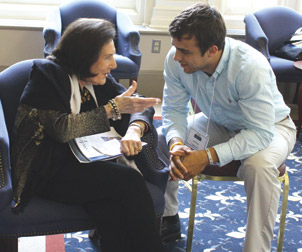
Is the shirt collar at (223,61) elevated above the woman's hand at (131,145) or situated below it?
above

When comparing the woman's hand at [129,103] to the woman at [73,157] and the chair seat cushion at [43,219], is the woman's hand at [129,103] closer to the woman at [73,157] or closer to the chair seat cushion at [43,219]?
the woman at [73,157]

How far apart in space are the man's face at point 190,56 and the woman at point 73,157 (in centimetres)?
31

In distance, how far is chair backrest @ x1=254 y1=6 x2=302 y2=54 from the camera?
457 cm

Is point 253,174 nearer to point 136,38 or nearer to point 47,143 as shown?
point 47,143

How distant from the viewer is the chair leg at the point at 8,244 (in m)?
1.86

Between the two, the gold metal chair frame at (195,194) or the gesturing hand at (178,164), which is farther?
the gold metal chair frame at (195,194)

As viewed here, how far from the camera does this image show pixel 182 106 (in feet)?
7.70

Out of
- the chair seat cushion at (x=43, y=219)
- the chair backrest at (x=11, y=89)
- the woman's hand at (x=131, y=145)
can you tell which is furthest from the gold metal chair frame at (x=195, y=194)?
the chair backrest at (x=11, y=89)

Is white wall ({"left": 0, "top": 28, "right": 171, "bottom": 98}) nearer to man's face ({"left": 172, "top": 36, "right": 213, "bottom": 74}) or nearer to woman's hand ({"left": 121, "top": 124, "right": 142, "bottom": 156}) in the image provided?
man's face ({"left": 172, "top": 36, "right": 213, "bottom": 74})

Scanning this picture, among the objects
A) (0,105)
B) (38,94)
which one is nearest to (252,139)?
(38,94)

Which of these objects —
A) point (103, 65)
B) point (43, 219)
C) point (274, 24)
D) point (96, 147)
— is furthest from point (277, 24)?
point (43, 219)

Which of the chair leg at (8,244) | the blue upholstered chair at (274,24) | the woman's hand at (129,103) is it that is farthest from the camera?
the blue upholstered chair at (274,24)

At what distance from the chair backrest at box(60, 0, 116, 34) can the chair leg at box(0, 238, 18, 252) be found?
2.78 meters

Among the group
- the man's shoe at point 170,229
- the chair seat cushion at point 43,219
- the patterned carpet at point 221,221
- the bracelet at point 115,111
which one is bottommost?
the patterned carpet at point 221,221
